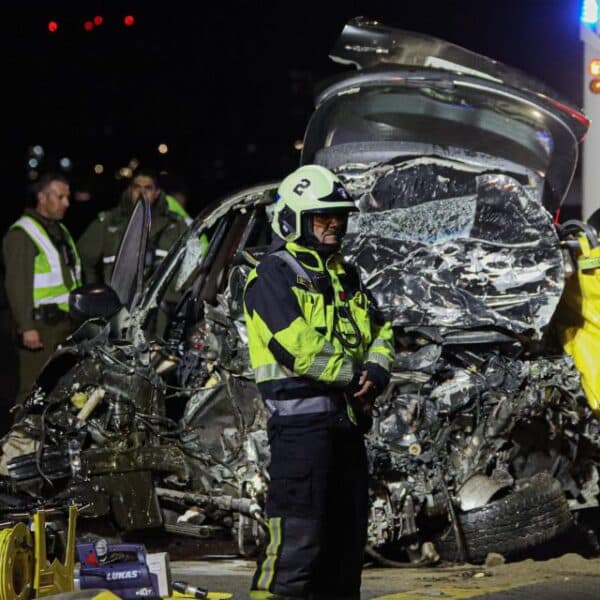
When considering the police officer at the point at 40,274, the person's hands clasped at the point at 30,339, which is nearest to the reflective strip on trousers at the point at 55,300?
the police officer at the point at 40,274

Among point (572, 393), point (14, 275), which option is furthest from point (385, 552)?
point (14, 275)

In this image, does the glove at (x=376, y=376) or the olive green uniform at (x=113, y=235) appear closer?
the glove at (x=376, y=376)

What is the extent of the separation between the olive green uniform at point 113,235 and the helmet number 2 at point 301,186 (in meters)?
5.08

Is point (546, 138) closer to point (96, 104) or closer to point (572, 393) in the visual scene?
point (572, 393)

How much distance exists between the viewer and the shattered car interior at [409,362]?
22.6ft

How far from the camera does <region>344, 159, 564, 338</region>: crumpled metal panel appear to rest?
695cm

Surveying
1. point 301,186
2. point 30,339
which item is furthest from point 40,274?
point 301,186

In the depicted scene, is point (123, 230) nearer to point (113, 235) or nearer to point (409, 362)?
point (113, 235)

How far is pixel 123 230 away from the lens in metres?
10.7

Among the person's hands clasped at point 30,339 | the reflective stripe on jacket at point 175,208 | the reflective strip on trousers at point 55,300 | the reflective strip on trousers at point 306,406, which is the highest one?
the reflective stripe on jacket at point 175,208

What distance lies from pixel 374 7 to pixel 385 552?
822 inches

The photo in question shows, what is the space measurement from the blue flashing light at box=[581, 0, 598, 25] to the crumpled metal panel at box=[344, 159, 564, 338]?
5.42 metres

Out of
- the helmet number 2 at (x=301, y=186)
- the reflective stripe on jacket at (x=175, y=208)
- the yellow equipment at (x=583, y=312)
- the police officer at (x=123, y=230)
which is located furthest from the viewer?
the reflective stripe on jacket at (x=175, y=208)

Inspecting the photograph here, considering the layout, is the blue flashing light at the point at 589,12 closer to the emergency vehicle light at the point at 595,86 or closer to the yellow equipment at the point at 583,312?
the emergency vehicle light at the point at 595,86
